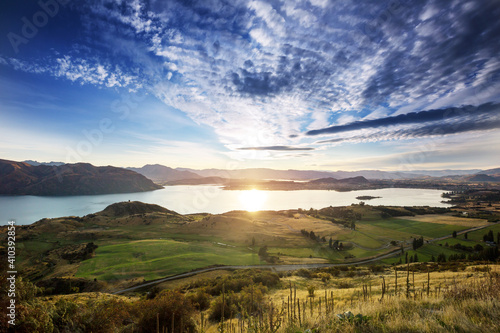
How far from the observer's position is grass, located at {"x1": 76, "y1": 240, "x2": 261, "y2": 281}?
4158 cm

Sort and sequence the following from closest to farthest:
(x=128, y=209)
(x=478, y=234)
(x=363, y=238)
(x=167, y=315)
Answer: (x=167, y=315) → (x=478, y=234) → (x=363, y=238) → (x=128, y=209)

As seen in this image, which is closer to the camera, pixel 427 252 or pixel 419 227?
pixel 427 252

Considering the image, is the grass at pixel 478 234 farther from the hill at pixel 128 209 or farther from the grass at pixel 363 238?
the hill at pixel 128 209

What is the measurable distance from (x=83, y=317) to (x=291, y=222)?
112 metres

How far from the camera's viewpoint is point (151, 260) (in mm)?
48469

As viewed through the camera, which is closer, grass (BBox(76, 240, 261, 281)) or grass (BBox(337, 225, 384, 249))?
grass (BBox(76, 240, 261, 281))

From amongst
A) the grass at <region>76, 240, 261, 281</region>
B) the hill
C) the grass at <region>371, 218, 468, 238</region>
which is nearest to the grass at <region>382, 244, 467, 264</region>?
the grass at <region>371, 218, 468, 238</region>

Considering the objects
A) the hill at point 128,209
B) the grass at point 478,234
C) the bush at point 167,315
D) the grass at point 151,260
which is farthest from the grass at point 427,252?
the hill at point 128,209

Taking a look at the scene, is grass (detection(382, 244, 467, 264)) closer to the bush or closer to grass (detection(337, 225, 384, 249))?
grass (detection(337, 225, 384, 249))

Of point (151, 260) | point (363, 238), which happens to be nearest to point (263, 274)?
point (151, 260)

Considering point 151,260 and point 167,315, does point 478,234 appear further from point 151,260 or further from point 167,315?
point 167,315

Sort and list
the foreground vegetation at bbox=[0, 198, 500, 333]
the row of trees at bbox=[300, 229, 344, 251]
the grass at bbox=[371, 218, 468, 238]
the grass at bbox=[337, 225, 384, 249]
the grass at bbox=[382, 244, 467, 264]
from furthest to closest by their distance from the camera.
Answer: the grass at bbox=[371, 218, 468, 238] < the grass at bbox=[337, 225, 384, 249] < the row of trees at bbox=[300, 229, 344, 251] < the grass at bbox=[382, 244, 467, 264] < the foreground vegetation at bbox=[0, 198, 500, 333]

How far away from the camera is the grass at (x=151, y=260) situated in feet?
136

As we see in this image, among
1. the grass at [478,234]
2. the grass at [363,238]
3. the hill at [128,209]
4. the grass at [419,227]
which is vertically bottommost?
the grass at [363,238]
